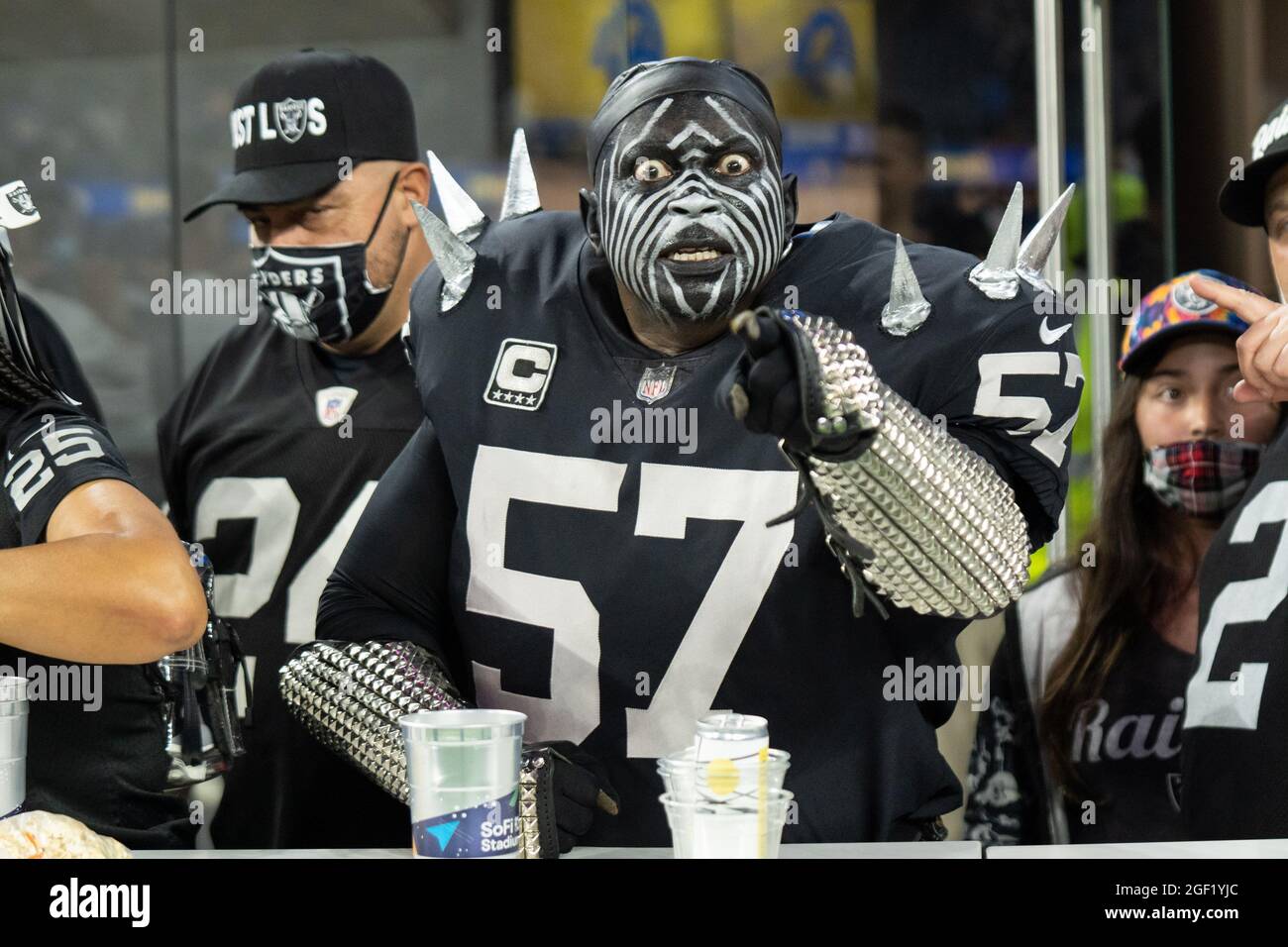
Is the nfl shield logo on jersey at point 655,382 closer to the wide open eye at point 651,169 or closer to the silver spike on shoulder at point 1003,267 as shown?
the wide open eye at point 651,169

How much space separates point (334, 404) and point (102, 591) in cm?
105

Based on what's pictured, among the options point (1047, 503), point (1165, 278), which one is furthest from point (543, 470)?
point (1165, 278)

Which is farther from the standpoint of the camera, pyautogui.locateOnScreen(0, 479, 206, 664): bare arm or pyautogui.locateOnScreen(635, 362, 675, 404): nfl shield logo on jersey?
pyautogui.locateOnScreen(635, 362, 675, 404): nfl shield logo on jersey

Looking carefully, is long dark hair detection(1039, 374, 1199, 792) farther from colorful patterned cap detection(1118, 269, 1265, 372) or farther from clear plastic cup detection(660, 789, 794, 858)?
clear plastic cup detection(660, 789, 794, 858)

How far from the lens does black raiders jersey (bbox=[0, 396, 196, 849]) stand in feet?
5.48

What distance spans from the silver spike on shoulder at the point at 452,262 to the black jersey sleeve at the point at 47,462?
18.4 inches

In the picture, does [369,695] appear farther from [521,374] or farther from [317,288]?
[317,288]

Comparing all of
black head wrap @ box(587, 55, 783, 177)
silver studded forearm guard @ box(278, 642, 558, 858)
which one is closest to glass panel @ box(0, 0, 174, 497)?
silver studded forearm guard @ box(278, 642, 558, 858)

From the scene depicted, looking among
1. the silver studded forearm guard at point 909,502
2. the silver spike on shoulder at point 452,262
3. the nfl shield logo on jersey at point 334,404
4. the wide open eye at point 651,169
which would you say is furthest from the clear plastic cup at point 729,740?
the nfl shield logo on jersey at point 334,404

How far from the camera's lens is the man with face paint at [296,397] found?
2477 mm

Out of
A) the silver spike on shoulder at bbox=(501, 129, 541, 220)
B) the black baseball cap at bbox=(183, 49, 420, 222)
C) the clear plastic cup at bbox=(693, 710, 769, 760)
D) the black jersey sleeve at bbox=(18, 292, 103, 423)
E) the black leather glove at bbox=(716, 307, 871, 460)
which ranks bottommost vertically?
the clear plastic cup at bbox=(693, 710, 769, 760)

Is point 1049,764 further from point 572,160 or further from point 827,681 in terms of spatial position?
point 572,160

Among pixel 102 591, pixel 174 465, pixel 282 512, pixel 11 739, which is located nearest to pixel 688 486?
pixel 102 591
